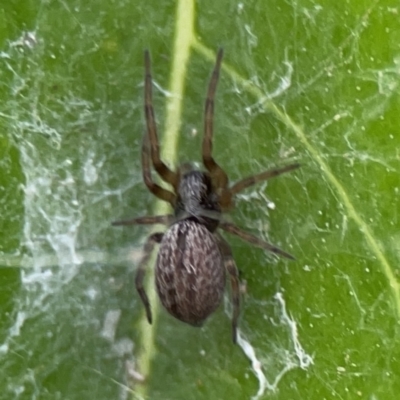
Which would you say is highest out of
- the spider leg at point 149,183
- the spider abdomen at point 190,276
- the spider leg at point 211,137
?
the spider leg at point 211,137

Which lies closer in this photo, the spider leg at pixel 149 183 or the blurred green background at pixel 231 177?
the blurred green background at pixel 231 177

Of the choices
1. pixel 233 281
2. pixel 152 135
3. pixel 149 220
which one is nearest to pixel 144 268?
pixel 149 220

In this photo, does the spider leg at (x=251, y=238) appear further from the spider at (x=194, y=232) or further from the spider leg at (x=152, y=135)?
the spider leg at (x=152, y=135)

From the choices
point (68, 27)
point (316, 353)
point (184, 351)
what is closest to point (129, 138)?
point (68, 27)

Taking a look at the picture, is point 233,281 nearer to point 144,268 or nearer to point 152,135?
point 144,268

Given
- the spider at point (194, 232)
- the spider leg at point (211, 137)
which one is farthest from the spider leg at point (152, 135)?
the spider leg at point (211, 137)

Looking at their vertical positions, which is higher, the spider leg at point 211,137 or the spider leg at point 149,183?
the spider leg at point 211,137
